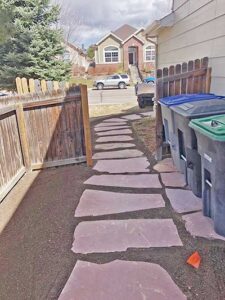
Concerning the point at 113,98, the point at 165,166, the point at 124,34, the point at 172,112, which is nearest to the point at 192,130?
the point at 172,112

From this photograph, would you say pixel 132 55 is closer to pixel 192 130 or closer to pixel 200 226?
pixel 192 130

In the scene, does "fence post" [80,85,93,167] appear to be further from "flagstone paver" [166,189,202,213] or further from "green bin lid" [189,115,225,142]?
"green bin lid" [189,115,225,142]

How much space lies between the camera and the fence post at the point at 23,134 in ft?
13.7

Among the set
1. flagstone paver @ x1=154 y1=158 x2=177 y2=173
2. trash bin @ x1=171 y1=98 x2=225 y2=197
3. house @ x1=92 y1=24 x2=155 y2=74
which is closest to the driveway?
flagstone paver @ x1=154 y1=158 x2=177 y2=173

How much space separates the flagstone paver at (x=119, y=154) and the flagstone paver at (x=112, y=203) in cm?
157

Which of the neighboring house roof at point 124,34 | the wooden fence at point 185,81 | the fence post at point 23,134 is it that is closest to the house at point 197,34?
the wooden fence at point 185,81

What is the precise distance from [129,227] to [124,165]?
1896 mm

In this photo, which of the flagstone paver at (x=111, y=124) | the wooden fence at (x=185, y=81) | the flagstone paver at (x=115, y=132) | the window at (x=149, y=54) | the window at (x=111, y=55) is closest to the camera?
the wooden fence at (x=185, y=81)

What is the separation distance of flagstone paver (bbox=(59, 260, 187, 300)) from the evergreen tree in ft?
35.3

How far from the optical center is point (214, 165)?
240 centimetres

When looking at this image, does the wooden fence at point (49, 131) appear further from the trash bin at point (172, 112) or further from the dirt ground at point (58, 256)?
the trash bin at point (172, 112)

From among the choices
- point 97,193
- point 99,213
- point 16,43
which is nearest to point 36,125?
point 97,193

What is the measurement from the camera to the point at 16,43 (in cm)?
1159

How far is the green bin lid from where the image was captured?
7.25ft
